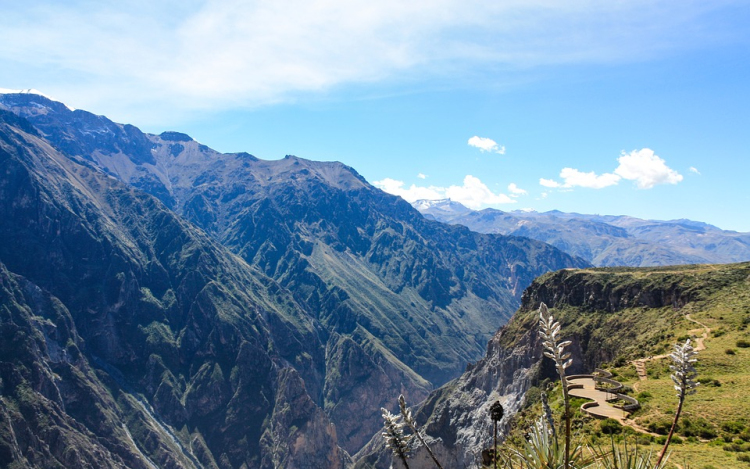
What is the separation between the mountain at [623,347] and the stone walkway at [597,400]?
274cm

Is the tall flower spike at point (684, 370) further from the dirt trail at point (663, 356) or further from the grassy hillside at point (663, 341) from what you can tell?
the dirt trail at point (663, 356)

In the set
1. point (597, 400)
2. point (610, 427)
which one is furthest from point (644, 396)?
point (610, 427)

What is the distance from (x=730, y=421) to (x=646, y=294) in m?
72.8

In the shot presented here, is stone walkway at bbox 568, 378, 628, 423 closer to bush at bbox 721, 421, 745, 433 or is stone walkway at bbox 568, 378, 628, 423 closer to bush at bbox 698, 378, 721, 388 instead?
bush at bbox 721, 421, 745, 433

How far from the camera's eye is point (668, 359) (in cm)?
6919

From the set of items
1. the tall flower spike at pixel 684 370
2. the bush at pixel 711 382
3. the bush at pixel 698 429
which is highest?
the tall flower spike at pixel 684 370

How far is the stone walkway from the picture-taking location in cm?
5286

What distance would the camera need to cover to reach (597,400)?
60.8m

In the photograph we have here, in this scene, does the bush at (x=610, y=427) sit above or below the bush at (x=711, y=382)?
below

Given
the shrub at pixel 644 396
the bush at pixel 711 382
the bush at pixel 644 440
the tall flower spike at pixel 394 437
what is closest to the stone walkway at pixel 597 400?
the shrub at pixel 644 396

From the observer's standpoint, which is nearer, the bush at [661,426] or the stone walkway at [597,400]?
the bush at [661,426]

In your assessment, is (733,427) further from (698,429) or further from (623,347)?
(623,347)

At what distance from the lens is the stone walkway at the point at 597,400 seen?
5286cm

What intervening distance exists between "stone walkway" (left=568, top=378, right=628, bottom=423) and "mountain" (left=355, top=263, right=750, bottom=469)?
8.98ft
